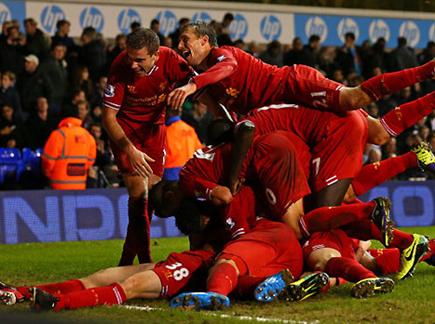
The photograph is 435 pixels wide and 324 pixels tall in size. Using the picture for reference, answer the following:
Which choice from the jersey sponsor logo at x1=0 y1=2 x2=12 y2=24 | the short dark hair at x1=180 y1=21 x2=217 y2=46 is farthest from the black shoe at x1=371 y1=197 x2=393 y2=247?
the jersey sponsor logo at x1=0 y1=2 x2=12 y2=24

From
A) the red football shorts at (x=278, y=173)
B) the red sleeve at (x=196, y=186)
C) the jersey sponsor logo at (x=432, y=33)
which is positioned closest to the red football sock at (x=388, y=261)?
the red football shorts at (x=278, y=173)

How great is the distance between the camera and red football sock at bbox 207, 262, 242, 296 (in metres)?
7.76

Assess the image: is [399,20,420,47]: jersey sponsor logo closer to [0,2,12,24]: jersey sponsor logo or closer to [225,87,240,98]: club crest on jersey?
→ [0,2,12,24]: jersey sponsor logo

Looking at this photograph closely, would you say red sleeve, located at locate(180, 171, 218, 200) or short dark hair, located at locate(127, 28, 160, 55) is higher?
short dark hair, located at locate(127, 28, 160, 55)

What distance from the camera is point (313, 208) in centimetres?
923

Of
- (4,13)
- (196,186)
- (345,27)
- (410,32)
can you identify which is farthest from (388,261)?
(410,32)

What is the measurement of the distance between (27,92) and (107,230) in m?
3.21

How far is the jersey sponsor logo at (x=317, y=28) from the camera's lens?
74.1 ft

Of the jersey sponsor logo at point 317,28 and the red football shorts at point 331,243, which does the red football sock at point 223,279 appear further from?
the jersey sponsor logo at point 317,28

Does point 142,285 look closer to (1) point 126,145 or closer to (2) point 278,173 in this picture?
(2) point 278,173

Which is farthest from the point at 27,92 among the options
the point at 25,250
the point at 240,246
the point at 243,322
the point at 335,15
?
the point at 243,322

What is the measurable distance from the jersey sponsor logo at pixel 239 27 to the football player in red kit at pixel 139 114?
10605 mm

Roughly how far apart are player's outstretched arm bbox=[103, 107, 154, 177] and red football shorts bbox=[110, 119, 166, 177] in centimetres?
29

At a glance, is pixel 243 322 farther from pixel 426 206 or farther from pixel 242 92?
pixel 426 206
